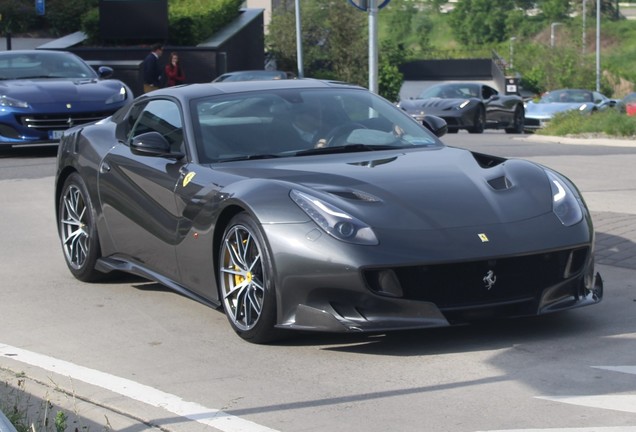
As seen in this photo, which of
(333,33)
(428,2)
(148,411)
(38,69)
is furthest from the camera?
(428,2)

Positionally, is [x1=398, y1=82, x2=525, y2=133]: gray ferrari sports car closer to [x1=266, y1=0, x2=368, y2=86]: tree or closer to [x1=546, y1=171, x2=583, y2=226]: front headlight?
[x1=266, y1=0, x2=368, y2=86]: tree

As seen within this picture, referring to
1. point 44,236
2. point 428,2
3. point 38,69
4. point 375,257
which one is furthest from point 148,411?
point 428,2

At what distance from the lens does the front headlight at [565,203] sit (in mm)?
6250

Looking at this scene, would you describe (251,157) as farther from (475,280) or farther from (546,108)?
(546,108)

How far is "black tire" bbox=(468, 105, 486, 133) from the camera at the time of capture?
2781cm

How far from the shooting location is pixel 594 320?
257 inches

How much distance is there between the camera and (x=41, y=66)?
1709cm

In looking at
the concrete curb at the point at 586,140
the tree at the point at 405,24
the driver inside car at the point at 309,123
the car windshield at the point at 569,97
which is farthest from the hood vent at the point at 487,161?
the tree at the point at 405,24

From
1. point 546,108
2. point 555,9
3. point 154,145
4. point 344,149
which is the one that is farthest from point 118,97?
point 555,9

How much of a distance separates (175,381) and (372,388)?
92 cm

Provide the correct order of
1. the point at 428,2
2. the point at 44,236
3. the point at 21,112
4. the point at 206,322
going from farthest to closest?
the point at 428,2 < the point at 21,112 < the point at 44,236 < the point at 206,322

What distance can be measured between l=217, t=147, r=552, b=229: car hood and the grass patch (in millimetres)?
13334

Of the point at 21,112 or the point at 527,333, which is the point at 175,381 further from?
the point at 21,112

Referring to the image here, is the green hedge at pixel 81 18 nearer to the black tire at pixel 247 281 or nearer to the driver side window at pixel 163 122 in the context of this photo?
the driver side window at pixel 163 122
